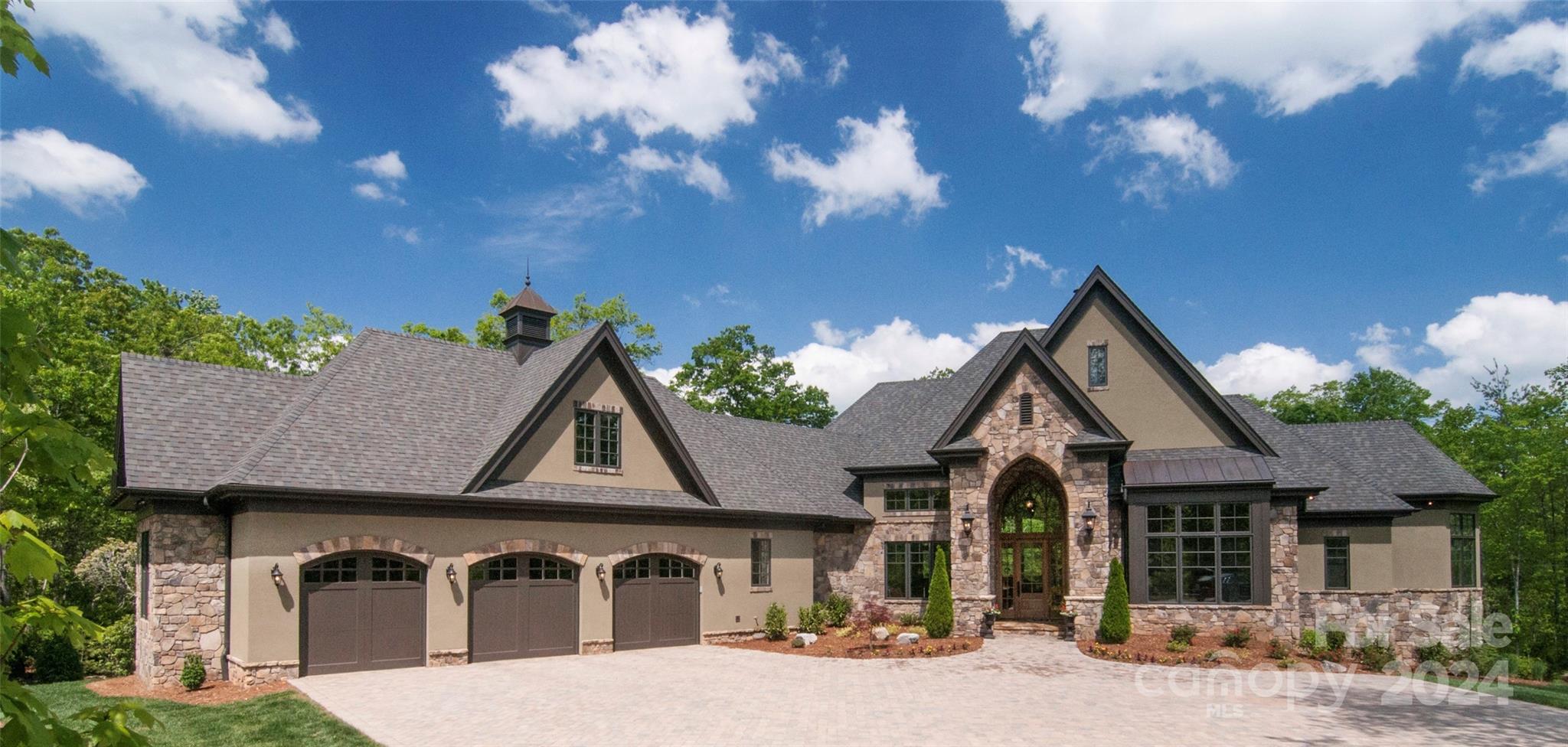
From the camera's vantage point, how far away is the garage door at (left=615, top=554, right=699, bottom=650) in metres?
21.1

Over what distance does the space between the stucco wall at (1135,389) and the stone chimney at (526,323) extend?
13.3 metres

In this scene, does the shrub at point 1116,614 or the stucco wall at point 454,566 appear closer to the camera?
the stucco wall at point 454,566

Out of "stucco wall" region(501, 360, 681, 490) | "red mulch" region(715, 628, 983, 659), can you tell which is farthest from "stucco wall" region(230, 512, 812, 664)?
"red mulch" region(715, 628, 983, 659)

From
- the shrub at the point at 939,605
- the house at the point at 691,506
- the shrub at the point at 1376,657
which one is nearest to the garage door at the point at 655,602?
the house at the point at 691,506

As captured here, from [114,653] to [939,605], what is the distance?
17062 mm

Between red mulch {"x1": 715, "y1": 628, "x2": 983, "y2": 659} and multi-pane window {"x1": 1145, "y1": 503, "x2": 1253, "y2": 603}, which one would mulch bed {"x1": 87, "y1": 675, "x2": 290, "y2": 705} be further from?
multi-pane window {"x1": 1145, "y1": 503, "x2": 1253, "y2": 603}

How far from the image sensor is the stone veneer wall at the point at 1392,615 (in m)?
23.7

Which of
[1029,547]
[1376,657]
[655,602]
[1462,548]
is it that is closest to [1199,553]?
[1376,657]

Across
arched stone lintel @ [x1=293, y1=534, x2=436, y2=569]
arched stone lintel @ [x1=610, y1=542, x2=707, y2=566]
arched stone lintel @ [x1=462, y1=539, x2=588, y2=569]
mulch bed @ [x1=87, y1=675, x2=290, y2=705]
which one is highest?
arched stone lintel @ [x1=293, y1=534, x2=436, y2=569]

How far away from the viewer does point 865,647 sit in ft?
69.2

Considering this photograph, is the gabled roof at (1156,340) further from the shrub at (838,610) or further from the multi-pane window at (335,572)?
the multi-pane window at (335,572)

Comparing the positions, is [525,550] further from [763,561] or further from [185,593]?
[763,561]

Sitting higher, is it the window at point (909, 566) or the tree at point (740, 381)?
the tree at point (740, 381)

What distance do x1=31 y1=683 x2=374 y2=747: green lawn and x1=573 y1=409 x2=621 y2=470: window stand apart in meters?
7.53
